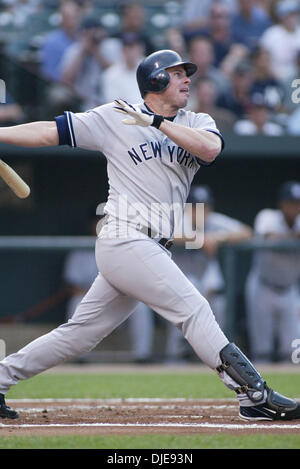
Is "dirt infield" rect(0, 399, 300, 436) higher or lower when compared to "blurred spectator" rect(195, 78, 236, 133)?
lower

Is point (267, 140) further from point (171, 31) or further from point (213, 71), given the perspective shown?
point (171, 31)

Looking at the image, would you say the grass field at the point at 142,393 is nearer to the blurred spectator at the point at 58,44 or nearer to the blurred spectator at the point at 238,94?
the blurred spectator at the point at 238,94

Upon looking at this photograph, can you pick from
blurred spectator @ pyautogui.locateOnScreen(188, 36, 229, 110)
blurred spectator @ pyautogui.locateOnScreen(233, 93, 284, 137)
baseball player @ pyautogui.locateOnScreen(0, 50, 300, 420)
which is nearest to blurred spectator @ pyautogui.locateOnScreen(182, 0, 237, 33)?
blurred spectator @ pyautogui.locateOnScreen(188, 36, 229, 110)

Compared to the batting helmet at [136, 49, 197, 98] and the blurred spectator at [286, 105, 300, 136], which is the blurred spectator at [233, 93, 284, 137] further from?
the batting helmet at [136, 49, 197, 98]

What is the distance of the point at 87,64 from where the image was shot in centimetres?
1023

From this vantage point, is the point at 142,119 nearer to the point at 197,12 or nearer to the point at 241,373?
the point at 241,373

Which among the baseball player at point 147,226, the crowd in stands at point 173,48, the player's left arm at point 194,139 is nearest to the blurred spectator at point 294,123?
the crowd in stands at point 173,48

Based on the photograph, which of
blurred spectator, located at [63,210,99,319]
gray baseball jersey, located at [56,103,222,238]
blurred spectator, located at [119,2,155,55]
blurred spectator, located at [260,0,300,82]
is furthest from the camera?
blurred spectator, located at [260,0,300,82]

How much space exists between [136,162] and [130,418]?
4.50ft

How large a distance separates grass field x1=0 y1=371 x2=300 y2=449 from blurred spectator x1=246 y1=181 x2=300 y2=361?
3.06ft

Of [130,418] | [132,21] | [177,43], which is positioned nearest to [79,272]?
[177,43]

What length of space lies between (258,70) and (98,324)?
654 cm

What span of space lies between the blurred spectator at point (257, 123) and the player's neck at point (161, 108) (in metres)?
5.52

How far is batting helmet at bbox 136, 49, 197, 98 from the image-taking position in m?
4.51
